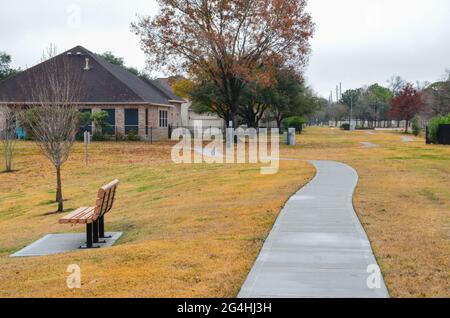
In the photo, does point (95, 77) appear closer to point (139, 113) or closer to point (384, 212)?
point (139, 113)

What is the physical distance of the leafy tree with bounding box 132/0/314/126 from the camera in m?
42.5

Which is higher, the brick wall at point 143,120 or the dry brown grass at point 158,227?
the brick wall at point 143,120

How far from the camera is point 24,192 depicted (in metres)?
22.4

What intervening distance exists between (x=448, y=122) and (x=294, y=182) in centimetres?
2875

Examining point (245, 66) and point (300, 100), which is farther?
point (300, 100)

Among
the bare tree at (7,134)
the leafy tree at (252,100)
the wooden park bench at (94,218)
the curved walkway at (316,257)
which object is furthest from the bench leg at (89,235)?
the leafy tree at (252,100)

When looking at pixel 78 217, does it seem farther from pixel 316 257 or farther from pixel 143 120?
pixel 143 120

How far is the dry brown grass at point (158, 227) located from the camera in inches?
288

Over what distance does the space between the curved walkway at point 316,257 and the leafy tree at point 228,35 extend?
101ft

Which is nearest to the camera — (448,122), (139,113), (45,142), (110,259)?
(110,259)

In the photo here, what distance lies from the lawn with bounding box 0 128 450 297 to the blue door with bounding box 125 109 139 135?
23.6 metres

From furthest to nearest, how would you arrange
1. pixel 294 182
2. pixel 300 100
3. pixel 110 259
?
pixel 300 100 → pixel 294 182 → pixel 110 259

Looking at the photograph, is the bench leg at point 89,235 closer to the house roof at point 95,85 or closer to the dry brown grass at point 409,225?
the dry brown grass at point 409,225

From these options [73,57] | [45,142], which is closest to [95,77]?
[73,57]
